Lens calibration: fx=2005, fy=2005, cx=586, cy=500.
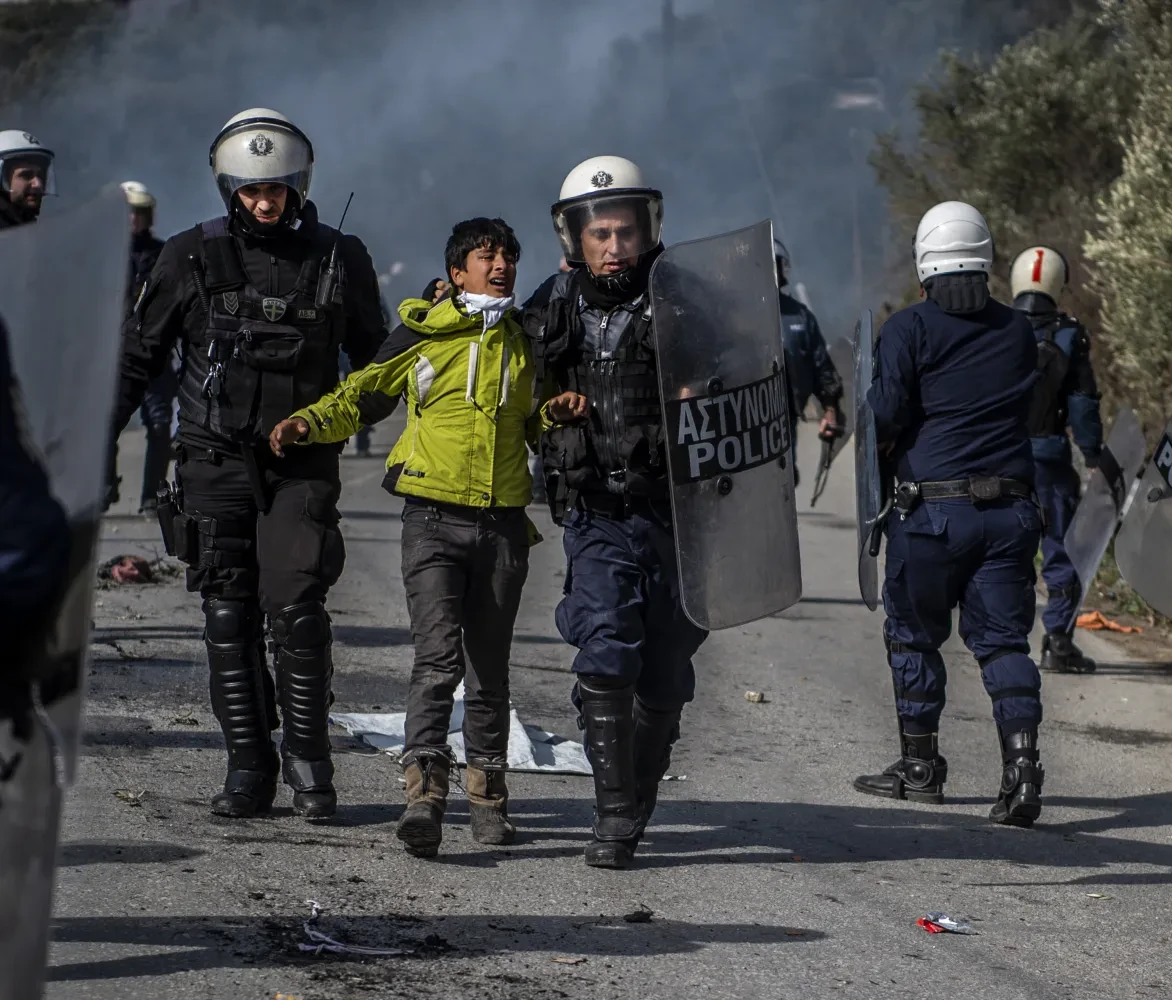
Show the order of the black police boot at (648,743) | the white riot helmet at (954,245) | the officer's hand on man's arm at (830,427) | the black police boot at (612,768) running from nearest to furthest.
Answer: the black police boot at (612,768), the black police boot at (648,743), the white riot helmet at (954,245), the officer's hand on man's arm at (830,427)

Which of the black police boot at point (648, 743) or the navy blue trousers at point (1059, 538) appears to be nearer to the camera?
the black police boot at point (648, 743)

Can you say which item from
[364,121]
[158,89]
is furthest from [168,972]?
[364,121]

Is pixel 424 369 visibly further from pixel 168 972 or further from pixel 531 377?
pixel 168 972

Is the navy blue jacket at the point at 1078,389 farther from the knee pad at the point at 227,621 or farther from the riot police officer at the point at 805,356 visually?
the knee pad at the point at 227,621

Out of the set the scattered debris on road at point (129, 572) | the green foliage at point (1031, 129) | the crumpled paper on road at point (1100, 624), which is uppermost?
the green foliage at point (1031, 129)

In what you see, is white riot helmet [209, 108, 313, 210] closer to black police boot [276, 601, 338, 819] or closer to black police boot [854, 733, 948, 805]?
black police boot [276, 601, 338, 819]

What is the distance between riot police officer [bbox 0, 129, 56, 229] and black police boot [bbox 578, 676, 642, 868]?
7.72 feet

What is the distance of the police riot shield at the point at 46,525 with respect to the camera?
2.77 metres

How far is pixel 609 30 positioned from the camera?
6619 centimetres

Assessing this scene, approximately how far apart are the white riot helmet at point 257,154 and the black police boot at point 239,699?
1.17 m

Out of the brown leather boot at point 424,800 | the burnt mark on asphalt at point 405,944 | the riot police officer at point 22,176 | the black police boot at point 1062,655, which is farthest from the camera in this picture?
the black police boot at point 1062,655

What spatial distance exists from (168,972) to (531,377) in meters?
2.09

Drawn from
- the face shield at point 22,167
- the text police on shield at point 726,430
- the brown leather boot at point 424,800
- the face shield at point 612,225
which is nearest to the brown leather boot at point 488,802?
the brown leather boot at point 424,800

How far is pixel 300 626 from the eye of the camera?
18.2ft
